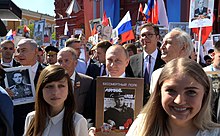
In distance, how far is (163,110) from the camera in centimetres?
199

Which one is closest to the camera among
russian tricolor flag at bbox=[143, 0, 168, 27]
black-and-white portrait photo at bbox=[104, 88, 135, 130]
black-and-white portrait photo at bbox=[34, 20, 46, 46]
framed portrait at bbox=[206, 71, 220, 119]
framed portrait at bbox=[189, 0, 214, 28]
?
framed portrait at bbox=[206, 71, 220, 119]

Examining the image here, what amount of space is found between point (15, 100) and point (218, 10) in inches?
666

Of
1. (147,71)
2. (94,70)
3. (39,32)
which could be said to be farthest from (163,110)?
(39,32)

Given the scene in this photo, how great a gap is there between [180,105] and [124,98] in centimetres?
118

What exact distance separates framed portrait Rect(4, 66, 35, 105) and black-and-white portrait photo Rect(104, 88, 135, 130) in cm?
117

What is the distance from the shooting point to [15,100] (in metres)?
3.68

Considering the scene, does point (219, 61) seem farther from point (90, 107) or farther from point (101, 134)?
point (101, 134)

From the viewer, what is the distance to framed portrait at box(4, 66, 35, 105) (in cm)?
368

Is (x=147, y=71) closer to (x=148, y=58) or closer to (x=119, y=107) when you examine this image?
(x=148, y=58)

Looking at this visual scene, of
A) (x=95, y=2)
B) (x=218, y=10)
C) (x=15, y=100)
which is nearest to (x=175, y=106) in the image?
(x=15, y=100)

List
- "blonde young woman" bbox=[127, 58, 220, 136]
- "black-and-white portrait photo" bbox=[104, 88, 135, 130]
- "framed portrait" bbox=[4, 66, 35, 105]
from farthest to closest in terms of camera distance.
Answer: "framed portrait" bbox=[4, 66, 35, 105] < "black-and-white portrait photo" bbox=[104, 88, 135, 130] < "blonde young woman" bbox=[127, 58, 220, 136]

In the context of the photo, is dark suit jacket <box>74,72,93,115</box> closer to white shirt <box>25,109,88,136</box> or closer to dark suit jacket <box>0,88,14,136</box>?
white shirt <box>25,109,88,136</box>

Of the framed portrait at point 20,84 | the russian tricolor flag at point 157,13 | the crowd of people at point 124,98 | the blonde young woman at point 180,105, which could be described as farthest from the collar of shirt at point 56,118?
the russian tricolor flag at point 157,13

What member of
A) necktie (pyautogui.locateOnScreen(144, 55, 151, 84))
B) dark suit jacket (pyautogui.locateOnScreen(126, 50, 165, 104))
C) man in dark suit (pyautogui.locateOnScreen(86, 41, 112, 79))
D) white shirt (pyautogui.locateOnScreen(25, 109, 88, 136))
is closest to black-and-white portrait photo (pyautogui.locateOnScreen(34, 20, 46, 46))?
man in dark suit (pyautogui.locateOnScreen(86, 41, 112, 79))
